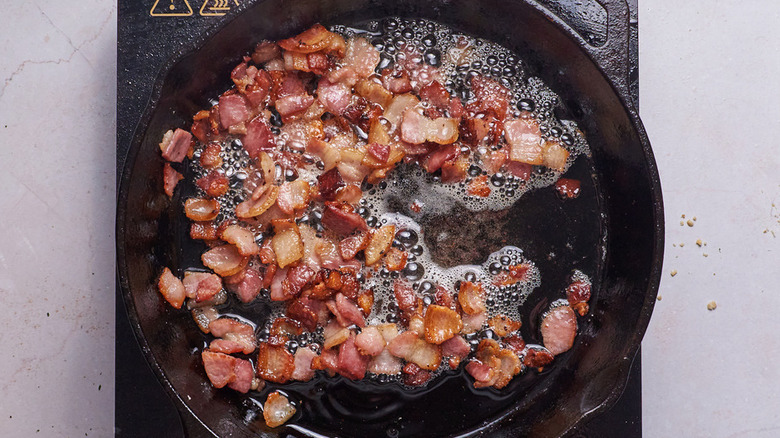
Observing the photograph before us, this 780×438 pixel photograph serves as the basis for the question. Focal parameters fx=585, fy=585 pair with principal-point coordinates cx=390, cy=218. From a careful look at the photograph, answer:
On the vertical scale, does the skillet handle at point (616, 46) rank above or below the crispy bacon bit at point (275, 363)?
above

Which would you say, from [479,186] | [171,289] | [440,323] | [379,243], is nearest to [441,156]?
[479,186]

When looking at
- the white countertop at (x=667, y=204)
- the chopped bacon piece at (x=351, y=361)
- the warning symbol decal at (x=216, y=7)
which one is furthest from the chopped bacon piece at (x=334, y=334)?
the warning symbol decal at (x=216, y=7)

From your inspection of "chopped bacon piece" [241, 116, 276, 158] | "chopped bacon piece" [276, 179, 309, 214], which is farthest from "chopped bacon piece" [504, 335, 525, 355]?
"chopped bacon piece" [241, 116, 276, 158]

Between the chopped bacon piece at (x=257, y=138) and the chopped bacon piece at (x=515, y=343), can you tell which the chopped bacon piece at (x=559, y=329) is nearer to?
the chopped bacon piece at (x=515, y=343)

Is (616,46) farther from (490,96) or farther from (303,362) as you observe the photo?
(303,362)

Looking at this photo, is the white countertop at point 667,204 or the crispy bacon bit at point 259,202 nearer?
the crispy bacon bit at point 259,202

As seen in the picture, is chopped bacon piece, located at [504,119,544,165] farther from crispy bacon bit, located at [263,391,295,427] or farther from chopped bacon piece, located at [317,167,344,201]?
crispy bacon bit, located at [263,391,295,427]

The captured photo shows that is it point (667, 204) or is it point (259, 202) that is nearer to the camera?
point (259, 202)
